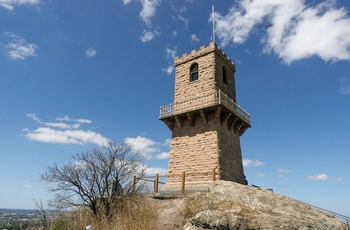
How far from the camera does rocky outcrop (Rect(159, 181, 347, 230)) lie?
1059cm

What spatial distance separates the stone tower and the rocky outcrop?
323 cm

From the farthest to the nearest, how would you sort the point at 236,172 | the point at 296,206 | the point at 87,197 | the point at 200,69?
the point at 200,69, the point at 236,172, the point at 87,197, the point at 296,206

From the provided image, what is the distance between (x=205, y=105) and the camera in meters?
18.3

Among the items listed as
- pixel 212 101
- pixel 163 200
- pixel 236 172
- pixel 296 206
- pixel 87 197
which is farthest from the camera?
pixel 236 172

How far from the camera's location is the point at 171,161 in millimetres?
19578

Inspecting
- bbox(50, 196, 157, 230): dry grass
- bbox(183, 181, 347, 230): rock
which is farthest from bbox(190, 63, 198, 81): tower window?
bbox(50, 196, 157, 230): dry grass

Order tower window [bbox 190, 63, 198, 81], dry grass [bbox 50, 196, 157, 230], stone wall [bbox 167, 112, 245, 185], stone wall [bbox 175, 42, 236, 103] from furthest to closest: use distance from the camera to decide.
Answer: tower window [bbox 190, 63, 198, 81], stone wall [bbox 175, 42, 236, 103], stone wall [bbox 167, 112, 245, 185], dry grass [bbox 50, 196, 157, 230]

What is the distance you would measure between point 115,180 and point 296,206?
36.7 ft

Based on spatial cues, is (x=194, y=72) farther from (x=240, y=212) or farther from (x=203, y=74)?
(x=240, y=212)

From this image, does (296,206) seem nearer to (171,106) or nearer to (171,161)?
(171,161)

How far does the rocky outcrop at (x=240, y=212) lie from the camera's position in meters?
10.6

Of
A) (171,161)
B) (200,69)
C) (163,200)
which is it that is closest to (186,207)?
(163,200)

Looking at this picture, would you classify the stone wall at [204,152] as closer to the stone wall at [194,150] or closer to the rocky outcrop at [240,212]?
the stone wall at [194,150]

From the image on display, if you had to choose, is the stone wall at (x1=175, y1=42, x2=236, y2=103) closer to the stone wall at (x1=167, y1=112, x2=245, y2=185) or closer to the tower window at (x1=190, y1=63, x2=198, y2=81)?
the tower window at (x1=190, y1=63, x2=198, y2=81)
